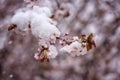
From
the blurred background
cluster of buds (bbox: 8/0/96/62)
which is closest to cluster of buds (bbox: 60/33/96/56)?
cluster of buds (bbox: 8/0/96/62)

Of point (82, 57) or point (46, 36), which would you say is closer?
point (46, 36)

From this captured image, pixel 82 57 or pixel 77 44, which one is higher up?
pixel 82 57

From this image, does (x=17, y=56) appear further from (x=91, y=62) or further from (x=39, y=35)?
(x=39, y=35)

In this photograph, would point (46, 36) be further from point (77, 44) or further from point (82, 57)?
point (82, 57)

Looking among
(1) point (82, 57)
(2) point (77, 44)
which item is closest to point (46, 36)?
(2) point (77, 44)

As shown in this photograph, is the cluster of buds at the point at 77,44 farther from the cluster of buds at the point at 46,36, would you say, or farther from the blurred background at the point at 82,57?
the blurred background at the point at 82,57

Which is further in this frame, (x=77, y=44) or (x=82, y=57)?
(x=82, y=57)

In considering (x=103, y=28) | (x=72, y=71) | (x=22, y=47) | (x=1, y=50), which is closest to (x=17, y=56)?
(x=22, y=47)

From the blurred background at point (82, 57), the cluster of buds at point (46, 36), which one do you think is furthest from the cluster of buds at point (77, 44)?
the blurred background at point (82, 57)
